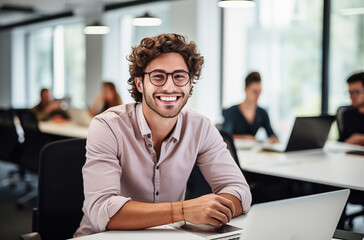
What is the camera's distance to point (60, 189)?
1.89 meters

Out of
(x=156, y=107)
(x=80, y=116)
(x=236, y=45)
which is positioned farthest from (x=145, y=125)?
(x=236, y=45)

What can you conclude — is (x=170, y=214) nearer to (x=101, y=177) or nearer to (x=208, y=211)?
(x=208, y=211)

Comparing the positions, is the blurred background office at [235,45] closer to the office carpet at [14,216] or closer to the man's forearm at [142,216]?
the office carpet at [14,216]

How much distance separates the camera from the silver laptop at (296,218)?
1121 mm

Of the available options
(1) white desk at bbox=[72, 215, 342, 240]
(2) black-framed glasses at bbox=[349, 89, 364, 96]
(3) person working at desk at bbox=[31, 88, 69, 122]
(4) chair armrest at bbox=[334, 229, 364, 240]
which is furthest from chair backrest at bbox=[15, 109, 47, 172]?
(4) chair armrest at bbox=[334, 229, 364, 240]

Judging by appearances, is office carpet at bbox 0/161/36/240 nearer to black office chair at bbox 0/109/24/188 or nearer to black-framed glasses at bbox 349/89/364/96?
black office chair at bbox 0/109/24/188

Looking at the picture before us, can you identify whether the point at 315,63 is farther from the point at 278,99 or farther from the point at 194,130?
the point at 194,130

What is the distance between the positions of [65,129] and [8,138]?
2.01 feet

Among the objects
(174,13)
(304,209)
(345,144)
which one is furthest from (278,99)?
(304,209)

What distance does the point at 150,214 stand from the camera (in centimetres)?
155

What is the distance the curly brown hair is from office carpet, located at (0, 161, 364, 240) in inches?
91.5

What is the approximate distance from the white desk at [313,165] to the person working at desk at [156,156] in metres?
0.80

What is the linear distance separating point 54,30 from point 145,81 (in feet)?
32.5

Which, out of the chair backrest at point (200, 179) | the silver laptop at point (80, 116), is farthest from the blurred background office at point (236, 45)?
the chair backrest at point (200, 179)
